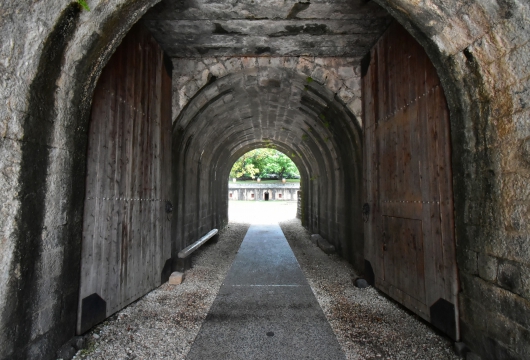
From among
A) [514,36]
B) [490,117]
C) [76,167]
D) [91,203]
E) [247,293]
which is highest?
[514,36]

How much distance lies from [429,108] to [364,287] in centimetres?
275

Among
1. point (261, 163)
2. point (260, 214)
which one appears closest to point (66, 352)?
point (260, 214)

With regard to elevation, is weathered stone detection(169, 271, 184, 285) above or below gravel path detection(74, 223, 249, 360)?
above

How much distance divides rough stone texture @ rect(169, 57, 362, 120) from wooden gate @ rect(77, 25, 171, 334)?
0.25m

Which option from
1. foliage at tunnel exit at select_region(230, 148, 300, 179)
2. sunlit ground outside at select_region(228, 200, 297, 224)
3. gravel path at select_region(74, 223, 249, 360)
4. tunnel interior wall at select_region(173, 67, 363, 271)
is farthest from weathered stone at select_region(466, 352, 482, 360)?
foliage at tunnel exit at select_region(230, 148, 300, 179)

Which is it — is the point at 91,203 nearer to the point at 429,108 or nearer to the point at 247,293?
the point at 247,293

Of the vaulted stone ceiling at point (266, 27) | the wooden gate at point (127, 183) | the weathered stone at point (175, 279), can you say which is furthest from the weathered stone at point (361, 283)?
the vaulted stone ceiling at point (266, 27)

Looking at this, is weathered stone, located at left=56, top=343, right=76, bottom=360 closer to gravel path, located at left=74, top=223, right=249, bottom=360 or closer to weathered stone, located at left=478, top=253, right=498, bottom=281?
gravel path, located at left=74, top=223, right=249, bottom=360

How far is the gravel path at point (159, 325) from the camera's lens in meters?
2.75

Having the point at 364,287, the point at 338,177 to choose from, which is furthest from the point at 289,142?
the point at 364,287

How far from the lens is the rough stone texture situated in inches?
199

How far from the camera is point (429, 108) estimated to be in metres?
3.23

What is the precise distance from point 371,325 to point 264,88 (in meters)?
4.55

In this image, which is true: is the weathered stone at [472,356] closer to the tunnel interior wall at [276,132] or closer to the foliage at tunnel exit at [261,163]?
the tunnel interior wall at [276,132]
